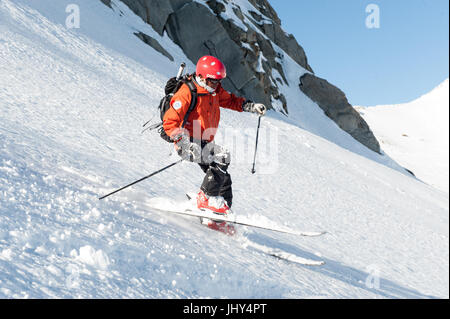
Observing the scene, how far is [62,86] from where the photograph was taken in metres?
8.91

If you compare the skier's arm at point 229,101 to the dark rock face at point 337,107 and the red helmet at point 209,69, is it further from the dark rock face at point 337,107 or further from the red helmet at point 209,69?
the dark rock face at point 337,107

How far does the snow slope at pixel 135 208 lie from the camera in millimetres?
2744

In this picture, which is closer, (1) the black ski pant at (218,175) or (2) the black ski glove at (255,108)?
(1) the black ski pant at (218,175)

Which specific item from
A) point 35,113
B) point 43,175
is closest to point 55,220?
point 43,175

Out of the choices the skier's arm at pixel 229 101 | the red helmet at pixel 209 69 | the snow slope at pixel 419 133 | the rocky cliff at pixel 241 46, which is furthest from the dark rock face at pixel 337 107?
the red helmet at pixel 209 69

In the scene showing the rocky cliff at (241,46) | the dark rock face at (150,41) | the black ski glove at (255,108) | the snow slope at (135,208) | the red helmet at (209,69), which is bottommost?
the snow slope at (135,208)

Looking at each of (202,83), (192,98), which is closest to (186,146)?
(192,98)

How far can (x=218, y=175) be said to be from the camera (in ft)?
16.1

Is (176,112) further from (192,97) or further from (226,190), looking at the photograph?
(226,190)

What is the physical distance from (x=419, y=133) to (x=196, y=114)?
2761 inches

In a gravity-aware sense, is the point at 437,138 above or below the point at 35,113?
above
